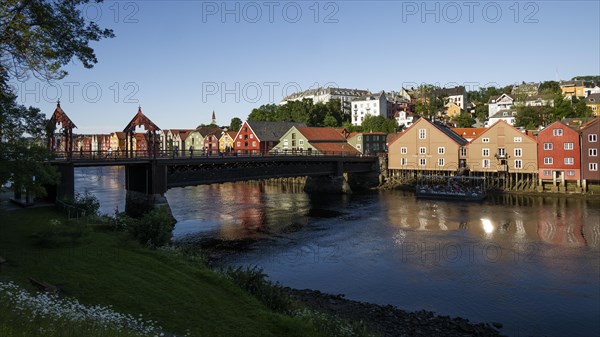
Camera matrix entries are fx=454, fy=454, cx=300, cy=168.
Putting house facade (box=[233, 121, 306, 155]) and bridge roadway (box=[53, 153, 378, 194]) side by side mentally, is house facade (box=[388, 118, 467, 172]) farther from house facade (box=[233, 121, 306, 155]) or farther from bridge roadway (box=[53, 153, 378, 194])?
house facade (box=[233, 121, 306, 155])

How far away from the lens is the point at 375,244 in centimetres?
3700

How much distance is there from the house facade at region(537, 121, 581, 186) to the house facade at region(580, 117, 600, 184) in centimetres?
74

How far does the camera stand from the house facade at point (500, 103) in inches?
4934

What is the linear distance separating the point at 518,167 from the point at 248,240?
161ft

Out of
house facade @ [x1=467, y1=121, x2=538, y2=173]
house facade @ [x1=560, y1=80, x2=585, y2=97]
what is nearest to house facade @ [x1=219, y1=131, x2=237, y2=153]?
house facade @ [x1=467, y1=121, x2=538, y2=173]

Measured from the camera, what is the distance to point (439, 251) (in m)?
34.3

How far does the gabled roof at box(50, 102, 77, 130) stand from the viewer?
128 feet

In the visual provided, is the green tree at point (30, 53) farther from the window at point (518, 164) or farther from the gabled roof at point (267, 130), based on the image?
the gabled roof at point (267, 130)

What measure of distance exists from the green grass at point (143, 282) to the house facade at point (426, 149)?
59.8 meters

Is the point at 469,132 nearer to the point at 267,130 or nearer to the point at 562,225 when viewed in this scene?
the point at 267,130

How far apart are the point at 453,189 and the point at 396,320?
47.4 metres

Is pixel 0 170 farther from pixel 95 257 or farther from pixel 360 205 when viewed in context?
pixel 360 205

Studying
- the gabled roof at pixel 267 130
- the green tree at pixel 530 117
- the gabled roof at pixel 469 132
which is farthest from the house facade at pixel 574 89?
the gabled roof at pixel 267 130

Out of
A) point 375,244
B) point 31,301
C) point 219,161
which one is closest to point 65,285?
point 31,301
